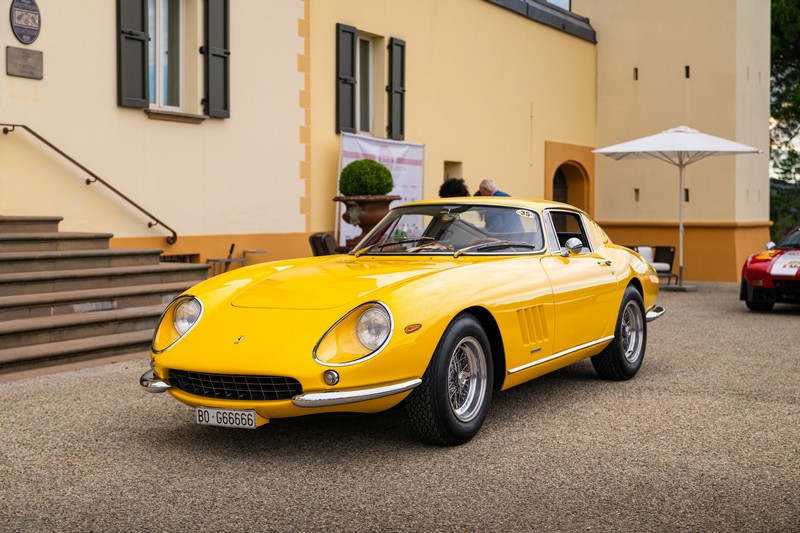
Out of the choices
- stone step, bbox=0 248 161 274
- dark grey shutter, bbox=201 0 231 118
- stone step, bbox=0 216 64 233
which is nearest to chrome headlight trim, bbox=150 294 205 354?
stone step, bbox=0 248 161 274

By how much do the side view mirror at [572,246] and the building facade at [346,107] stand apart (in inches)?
226

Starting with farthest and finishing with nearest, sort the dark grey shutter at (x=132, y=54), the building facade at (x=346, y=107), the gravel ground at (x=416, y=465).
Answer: the dark grey shutter at (x=132, y=54), the building facade at (x=346, y=107), the gravel ground at (x=416, y=465)

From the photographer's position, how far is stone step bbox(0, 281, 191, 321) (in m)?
7.79

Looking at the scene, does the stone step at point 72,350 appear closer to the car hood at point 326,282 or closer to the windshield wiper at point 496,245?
the car hood at point 326,282

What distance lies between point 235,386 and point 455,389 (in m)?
1.15

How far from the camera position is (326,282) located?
16.7ft

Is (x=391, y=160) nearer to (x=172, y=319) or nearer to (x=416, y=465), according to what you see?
(x=172, y=319)

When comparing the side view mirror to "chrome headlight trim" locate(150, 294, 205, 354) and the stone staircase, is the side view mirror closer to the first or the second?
"chrome headlight trim" locate(150, 294, 205, 354)

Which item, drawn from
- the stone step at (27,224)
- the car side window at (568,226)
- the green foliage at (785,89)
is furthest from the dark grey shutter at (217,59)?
the green foliage at (785,89)

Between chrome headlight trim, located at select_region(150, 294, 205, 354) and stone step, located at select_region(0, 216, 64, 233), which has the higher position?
stone step, located at select_region(0, 216, 64, 233)

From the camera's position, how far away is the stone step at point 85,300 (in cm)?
779

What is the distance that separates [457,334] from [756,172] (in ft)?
61.0

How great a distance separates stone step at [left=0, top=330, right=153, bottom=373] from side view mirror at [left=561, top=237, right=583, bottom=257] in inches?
157

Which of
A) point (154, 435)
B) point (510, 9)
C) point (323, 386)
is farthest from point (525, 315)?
point (510, 9)
